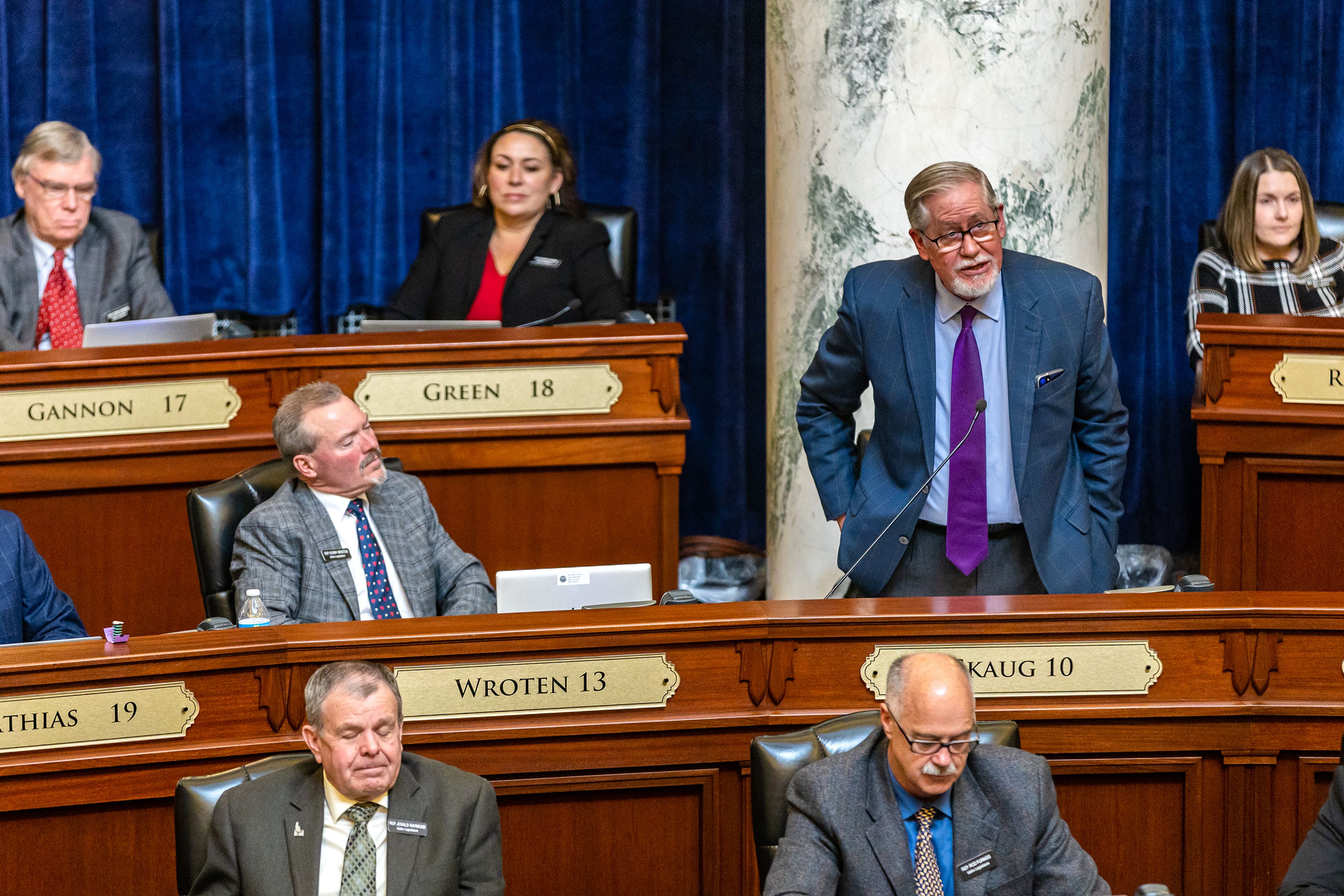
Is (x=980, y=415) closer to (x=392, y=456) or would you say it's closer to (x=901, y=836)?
(x=901, y=836)

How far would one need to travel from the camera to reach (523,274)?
520 cm

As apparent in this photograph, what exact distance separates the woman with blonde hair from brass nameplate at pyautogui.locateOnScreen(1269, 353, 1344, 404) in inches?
30.4

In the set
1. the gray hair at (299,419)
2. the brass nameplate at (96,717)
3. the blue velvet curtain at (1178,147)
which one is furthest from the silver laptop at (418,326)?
the blue velvet curtain at (1178,147)

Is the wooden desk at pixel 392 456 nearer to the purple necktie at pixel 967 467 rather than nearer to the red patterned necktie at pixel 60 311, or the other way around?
the red patterned necktie at pixel 60 311

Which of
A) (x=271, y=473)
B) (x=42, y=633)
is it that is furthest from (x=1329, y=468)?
(x=42, y=633)

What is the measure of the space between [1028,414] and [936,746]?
3.08 ft

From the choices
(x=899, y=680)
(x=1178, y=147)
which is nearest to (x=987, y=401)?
(x=899, y=680)

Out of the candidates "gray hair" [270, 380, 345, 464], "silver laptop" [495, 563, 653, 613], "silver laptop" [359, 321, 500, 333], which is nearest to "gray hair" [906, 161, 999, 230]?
"silver laptop" [495, 563, 653, 613]

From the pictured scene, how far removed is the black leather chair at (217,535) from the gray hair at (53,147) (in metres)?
1.48

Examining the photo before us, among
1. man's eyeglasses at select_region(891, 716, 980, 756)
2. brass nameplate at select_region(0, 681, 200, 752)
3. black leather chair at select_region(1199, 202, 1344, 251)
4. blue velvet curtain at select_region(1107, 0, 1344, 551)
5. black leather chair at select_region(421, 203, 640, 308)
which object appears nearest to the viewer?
man's eyeglasses at select_region(891, 716, 980, 756)

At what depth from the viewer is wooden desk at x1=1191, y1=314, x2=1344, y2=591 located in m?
4.25

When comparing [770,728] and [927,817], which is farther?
[770,728]

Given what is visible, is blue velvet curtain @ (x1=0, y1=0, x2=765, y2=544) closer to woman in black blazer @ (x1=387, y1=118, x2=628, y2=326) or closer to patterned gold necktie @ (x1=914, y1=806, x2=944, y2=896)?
woman in black blazer @ (x1=387, y1=118, x2=628, y2=326)

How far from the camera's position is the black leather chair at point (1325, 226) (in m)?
5.36
